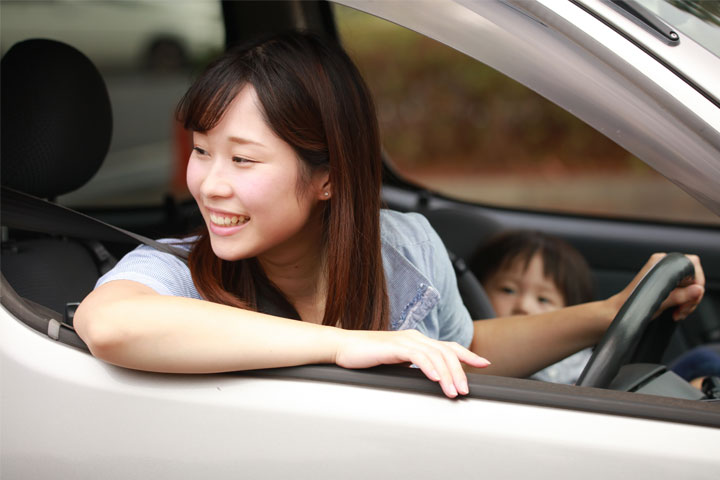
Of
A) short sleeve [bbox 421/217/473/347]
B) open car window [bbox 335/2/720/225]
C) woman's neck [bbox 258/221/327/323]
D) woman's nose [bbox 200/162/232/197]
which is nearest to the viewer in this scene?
woman's nose [bbox 200/162/232/197]

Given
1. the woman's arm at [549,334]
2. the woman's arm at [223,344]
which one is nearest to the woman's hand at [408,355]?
the woman's arm at [223,344]

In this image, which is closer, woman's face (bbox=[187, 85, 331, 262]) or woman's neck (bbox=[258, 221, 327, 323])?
woman's face (bbox=[187, 85, 331, 262])

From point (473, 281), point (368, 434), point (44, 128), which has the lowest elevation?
point (368, 434)

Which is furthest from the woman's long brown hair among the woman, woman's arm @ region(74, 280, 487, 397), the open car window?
the open car window

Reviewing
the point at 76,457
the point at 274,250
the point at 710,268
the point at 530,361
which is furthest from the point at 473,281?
the point at 76,457

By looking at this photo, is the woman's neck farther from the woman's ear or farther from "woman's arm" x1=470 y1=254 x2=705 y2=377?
"woman's arm" x1=470 y1=254 x2=705 y2=377

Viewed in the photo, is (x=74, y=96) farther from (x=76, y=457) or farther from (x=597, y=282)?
(x=597, y=282)

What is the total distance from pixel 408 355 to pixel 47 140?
3.39 ft

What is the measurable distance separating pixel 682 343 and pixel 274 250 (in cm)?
178

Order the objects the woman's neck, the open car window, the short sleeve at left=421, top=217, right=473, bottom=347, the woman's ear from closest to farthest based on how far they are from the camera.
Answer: the woman's ear
the woman's neck
the short sleeve at left=421, top=217, right=473, bottom=347
the open car window

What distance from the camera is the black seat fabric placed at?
1.71 metres

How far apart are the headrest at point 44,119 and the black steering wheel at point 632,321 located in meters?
1.21

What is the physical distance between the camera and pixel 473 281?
224 cm

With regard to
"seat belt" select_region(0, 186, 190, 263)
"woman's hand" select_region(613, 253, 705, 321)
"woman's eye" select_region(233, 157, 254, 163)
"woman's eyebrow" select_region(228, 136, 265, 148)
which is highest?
"woman's eyebrow" select_region(228, 136, 265, 148)
